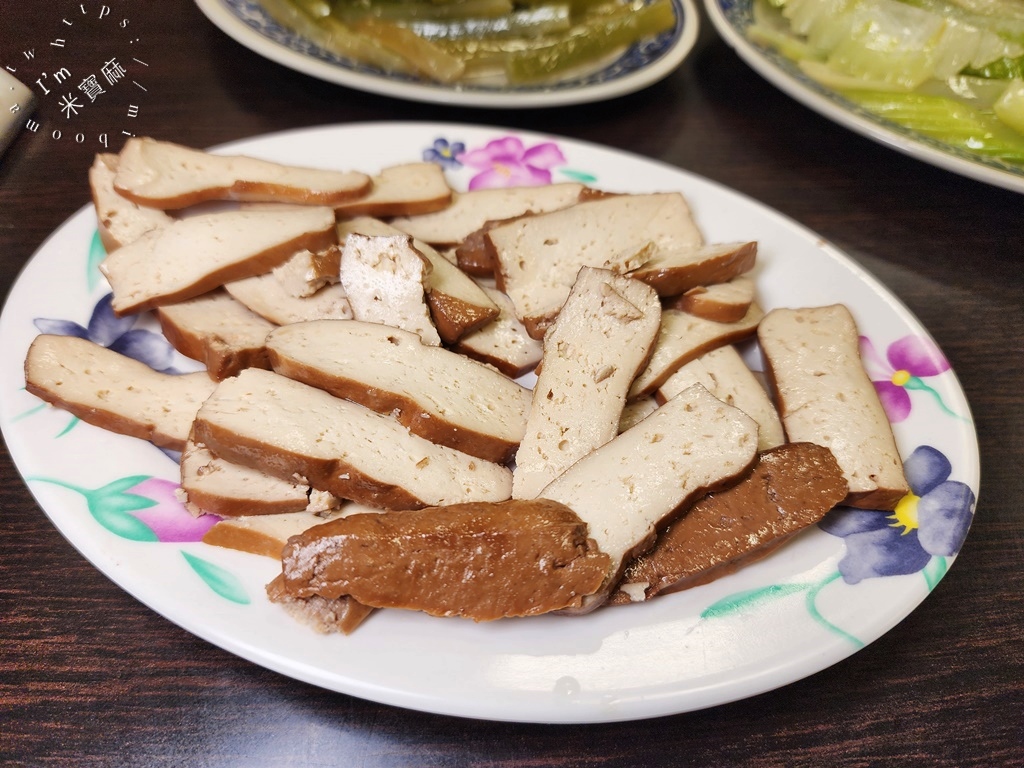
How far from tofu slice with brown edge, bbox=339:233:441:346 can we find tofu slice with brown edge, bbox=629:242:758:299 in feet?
1.96

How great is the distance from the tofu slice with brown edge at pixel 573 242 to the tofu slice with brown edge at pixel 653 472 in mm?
508

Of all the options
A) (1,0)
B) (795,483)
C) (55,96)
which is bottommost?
(795,483)

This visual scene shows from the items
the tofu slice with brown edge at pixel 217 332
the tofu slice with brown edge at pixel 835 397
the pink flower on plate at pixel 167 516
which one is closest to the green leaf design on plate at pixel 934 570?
the tofu slice with brown edge at pixel 835 397

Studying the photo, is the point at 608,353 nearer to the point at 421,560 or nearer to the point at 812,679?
the point at 421,560

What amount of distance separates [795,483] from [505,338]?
0.90m

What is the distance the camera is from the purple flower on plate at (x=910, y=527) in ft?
5.37

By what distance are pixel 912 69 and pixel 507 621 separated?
3.08 metres

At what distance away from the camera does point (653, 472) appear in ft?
5.50

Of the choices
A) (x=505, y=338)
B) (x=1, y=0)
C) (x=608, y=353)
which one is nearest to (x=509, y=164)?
(x=505, y=338)

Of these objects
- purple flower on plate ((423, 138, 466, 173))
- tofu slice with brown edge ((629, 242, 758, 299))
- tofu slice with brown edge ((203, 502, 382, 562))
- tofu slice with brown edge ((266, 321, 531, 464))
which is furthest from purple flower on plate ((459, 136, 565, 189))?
tofu slice with brown edge ((203, 502, 382, 562))

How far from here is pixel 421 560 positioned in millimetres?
1459

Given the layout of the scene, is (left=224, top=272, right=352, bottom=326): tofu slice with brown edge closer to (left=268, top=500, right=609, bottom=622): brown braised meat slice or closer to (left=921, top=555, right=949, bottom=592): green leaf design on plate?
(left=268, top=500, right=609, bottom=622): brown braised meat slice

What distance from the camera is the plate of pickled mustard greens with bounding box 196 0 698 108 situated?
10.2 ft

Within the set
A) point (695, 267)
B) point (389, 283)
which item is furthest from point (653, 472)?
point (389, 283)
